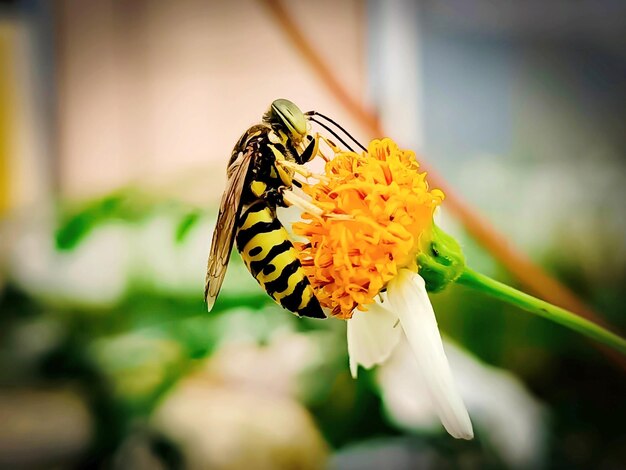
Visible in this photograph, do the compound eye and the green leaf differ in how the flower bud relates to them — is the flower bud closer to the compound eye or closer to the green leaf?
the compound eye

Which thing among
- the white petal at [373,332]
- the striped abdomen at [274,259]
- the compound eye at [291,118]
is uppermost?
the compound eye at [291,118]

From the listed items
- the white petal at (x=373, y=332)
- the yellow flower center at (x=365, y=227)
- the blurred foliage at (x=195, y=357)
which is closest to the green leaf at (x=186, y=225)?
the blurred foliage at (x=195, y=357)

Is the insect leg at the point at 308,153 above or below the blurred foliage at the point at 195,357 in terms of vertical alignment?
above

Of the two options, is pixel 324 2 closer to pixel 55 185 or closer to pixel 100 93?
pixel 100 93

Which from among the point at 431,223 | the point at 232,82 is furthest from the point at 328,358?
the point at 431,223

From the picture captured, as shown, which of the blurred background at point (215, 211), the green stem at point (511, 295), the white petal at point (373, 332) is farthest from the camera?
the blurred background at point (215, 211)

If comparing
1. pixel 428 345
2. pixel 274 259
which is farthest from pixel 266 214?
pixel 428 345

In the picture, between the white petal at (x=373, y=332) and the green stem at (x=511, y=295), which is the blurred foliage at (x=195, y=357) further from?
the green stem at (x=511, y=295)
